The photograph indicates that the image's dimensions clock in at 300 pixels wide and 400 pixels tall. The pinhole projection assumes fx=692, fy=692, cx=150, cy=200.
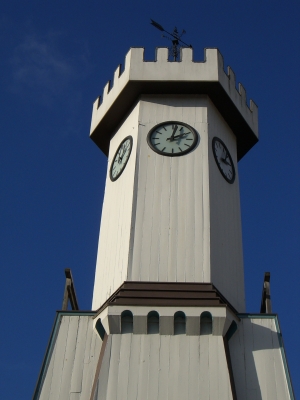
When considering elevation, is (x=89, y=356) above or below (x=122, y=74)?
below

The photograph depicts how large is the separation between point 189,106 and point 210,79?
0.90 metres

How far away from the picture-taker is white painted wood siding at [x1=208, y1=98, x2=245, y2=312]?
16156mm

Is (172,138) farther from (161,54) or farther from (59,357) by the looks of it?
(59,357)

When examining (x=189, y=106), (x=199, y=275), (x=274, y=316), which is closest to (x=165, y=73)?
(x=189, y=106)

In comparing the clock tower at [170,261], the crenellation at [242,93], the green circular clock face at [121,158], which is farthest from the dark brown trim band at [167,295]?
the crenellation at [242,93]

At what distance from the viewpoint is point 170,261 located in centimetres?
1575

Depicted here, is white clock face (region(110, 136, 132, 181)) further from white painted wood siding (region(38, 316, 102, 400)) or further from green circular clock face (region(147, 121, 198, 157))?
white painted wood siding (region(38, 316, 102, 400))

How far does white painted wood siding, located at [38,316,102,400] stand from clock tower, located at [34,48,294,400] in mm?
23

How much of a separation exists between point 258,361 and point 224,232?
350 cm

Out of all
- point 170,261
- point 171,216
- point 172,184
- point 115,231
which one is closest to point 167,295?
point 170,261

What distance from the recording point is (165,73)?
18453mm

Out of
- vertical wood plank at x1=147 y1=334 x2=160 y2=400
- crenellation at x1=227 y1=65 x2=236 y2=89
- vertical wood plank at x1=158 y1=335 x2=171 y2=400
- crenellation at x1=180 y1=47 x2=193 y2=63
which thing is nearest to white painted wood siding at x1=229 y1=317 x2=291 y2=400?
vertical wood plank at x1=158 y1=335 x2=171 y2=400

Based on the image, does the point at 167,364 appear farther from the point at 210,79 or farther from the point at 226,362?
the point at 210,79

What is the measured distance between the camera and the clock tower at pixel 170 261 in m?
14.2
